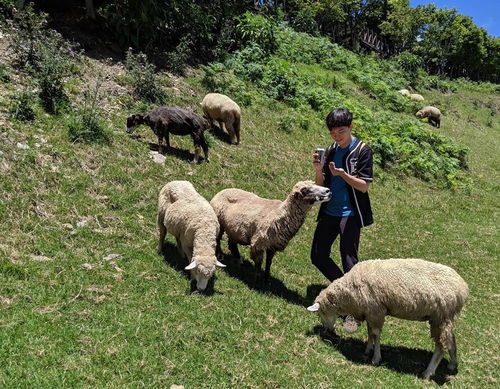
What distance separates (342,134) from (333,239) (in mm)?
1548

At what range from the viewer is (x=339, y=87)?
23016 millimetres

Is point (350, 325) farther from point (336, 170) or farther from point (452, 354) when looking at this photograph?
point (336, 170)

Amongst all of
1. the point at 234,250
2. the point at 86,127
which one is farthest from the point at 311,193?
the point at 86,127

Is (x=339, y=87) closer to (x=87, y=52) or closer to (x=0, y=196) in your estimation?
(x=87, y=52)

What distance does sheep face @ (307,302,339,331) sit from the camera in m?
5.63

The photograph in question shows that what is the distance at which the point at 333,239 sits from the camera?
602 cm

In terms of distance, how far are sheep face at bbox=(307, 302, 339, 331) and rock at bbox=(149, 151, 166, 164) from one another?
5.68 metres

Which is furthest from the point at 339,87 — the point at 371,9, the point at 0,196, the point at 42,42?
the point at 371,9

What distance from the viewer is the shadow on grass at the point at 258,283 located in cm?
663

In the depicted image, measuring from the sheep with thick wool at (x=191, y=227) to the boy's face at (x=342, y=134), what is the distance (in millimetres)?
2357

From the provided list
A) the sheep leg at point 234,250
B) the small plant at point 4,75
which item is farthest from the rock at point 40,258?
the small plant at point 4,75

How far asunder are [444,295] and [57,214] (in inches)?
234

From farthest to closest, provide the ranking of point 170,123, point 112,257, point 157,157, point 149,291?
point 170,123
point 157,157
point 112,257
point 149,291

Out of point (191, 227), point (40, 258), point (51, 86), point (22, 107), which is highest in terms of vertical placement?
point (51, 86)
